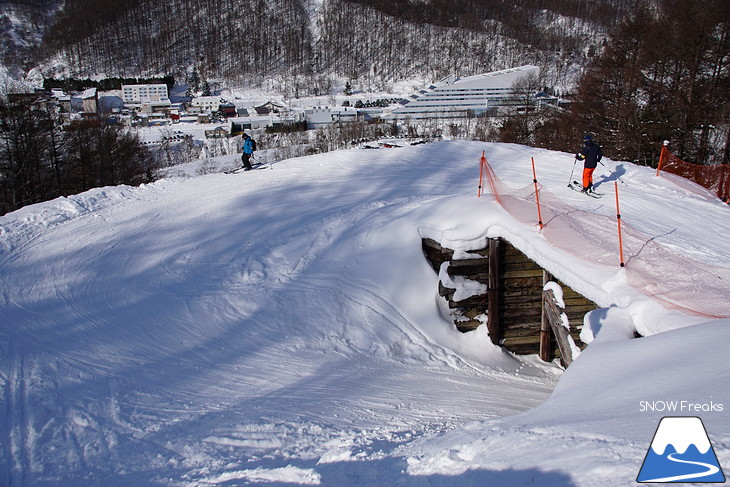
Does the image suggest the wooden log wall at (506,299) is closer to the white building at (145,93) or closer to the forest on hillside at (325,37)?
the forest on hillside at (325,37)

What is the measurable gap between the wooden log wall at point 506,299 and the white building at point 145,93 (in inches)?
5739

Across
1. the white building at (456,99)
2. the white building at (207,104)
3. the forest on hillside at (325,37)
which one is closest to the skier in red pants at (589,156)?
the white building at (456,99)

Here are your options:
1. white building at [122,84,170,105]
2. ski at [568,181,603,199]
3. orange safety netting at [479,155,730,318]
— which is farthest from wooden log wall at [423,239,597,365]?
white building at [122,84,170,105]

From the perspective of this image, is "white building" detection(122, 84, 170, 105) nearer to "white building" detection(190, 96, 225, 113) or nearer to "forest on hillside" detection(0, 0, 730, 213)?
"white building" detection(190, 96, 225, 113)

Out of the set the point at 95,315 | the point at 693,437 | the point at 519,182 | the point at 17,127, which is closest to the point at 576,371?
the point at 693,437

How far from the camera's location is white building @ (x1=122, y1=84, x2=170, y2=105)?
5335 inches

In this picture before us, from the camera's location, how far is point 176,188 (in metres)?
14.7

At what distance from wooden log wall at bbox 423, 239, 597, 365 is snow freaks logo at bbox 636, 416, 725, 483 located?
20.1ft

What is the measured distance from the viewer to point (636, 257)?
6875 mm

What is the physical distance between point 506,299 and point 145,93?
153 metres

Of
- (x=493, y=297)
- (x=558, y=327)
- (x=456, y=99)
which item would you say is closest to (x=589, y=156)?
(x=493, y=297)

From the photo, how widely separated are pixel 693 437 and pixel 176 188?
1473cm

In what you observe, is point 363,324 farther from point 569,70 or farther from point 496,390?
point 569,70

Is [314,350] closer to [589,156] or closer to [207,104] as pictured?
[589,156]
